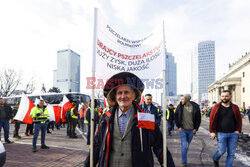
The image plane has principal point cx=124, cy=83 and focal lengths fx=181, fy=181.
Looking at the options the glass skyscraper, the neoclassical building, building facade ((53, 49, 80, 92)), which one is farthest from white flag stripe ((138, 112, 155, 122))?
the glass skyscraper

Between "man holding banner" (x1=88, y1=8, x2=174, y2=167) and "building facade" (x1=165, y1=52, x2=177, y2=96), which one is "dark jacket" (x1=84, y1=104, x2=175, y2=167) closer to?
"man holding banner" (x1=88, y1=8, x2=174, y2=167)

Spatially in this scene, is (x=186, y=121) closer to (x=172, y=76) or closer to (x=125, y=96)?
(x=125, y=96)

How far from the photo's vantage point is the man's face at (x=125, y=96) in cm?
214

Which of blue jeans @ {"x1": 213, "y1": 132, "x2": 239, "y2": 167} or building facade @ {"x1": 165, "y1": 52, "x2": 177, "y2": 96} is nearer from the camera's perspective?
blue jeans @ {"x1": 213, "y1": 132, "x2": 239, "y2": 167}

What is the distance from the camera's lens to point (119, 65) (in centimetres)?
329

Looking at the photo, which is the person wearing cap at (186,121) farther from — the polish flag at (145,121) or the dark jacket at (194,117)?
the polish flag at (145,121)

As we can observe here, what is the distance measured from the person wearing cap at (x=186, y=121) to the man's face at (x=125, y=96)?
3221mm

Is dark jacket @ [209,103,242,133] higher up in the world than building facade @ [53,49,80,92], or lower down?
lower down

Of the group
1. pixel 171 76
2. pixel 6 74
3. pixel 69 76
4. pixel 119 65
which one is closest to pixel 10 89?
pixel 6 74

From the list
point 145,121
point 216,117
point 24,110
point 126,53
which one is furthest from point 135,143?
point 24,110

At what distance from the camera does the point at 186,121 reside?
4.93m

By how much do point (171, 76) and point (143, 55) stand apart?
6720 inches

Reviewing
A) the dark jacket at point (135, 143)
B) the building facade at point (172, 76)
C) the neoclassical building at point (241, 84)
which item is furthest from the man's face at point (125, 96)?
the building facade at point (172, 76)

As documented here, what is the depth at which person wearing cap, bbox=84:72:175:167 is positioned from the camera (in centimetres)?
190
